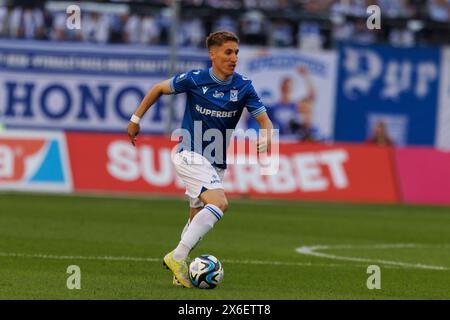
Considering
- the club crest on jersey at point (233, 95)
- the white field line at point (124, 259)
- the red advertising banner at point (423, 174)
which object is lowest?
the red advertising banner at point (423, 174)

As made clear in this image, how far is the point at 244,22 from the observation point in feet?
121

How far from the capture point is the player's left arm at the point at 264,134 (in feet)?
38.7

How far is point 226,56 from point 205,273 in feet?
6.61

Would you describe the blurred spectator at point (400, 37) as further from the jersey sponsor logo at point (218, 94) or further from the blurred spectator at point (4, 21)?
the jersey sponsor logo at point (218, 94)

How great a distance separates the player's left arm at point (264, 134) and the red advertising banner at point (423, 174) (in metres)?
17.5

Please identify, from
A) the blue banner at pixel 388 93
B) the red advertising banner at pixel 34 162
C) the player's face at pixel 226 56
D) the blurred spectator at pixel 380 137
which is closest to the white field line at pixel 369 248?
the player's face at pixel 226 56

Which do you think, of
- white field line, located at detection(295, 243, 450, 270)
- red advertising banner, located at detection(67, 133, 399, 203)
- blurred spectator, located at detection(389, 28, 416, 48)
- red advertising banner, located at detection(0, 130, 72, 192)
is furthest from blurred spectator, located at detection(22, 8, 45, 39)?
white field line, located at detection(295, 243, 450, 270)

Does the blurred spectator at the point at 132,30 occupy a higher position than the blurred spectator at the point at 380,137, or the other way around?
the blurred spectator at the point at 132,30

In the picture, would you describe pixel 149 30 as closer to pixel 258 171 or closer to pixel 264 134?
pixel 258 171

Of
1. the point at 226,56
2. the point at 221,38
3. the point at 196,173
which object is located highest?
Answer: the point at 221,38

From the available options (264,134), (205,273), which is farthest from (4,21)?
(205,273)

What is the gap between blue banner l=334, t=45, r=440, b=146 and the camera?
37.6m

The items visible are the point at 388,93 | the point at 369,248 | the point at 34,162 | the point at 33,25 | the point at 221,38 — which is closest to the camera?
the point at 221,38
